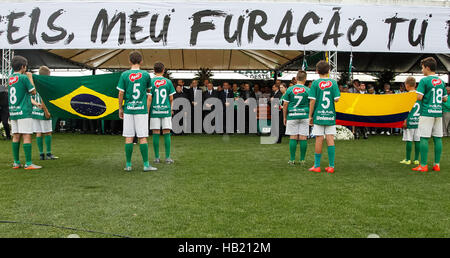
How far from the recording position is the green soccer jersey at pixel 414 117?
8344 mm

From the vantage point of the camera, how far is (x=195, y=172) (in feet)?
22.8

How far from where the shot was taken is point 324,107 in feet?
23.3

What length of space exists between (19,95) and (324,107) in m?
5.22

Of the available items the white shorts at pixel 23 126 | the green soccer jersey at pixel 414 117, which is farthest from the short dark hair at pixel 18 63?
the green soccer jersey at pixel 414 117

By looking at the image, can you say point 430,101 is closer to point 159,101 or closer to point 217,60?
point 159,101

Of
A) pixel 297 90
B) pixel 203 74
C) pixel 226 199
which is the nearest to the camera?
pixel 226 199

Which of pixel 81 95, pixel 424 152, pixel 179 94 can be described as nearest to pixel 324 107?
pixel 424 152

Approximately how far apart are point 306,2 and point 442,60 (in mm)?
10188

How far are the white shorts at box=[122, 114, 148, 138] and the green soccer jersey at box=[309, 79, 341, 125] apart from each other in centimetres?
290

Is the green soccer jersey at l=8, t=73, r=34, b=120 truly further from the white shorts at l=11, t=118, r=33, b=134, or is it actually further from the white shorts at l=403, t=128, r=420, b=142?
the white shorts at l=403, t=128, r=420, b=142

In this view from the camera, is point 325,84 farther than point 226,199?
Yes

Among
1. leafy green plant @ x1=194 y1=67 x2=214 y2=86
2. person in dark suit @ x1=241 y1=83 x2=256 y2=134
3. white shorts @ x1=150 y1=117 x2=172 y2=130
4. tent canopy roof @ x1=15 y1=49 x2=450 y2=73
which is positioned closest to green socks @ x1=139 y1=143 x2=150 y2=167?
white shorts @ x1=150 y1=117 x2=172 y2=130

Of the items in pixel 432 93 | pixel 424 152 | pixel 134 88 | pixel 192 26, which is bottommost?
pixel 424 152

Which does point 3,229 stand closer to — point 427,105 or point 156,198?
point 156,198
